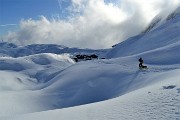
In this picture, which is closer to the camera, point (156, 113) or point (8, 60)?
point (156, 113)

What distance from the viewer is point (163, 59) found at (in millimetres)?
49656

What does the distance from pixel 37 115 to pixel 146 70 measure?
73.3ft

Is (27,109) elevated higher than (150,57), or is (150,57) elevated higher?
(150,57)

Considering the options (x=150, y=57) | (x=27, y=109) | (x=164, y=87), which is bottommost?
(x=27, y=109)

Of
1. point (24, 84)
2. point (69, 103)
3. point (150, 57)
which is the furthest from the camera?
point (24, 84)

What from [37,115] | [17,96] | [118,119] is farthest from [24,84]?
[118,119]

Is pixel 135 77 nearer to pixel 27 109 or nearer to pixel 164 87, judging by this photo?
pixel 27 109

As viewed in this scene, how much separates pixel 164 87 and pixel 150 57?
33.0 meters

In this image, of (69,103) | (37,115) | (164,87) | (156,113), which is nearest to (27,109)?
(69,103)

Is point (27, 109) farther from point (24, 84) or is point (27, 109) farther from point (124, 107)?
point (24, 84)

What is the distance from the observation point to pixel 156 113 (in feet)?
53.7

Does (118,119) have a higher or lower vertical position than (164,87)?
lower

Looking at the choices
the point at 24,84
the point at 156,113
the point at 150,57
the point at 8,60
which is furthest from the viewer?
the point at 8,60

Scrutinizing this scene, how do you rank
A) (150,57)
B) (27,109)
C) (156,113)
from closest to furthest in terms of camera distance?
1. (156,113)
2. (27,109)
3. (150,57)
